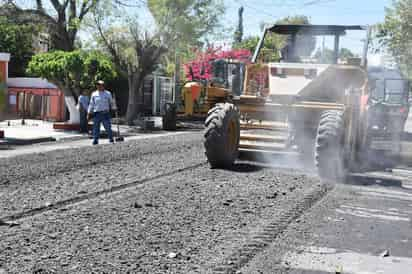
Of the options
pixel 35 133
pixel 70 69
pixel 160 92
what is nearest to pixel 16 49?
pixel 160 92

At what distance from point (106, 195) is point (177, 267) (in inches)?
141

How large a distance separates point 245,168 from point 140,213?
4947 millimetres

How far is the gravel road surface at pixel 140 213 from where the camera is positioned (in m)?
6.00

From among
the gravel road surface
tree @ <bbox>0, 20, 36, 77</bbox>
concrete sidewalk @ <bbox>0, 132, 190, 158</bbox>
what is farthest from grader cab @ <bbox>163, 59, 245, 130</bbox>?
tree @ <bbox>0, 20, 36, 77</bbox>

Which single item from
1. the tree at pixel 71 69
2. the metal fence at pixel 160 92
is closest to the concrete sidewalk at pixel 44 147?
the tree at pixel 71 69

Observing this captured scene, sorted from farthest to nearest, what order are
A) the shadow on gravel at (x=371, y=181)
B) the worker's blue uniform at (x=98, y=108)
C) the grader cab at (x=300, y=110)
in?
the worker's blue uniform at (x=98, y=108) < the grader cab at (x=300, y=110) < the shadow on gravel at (x=371, y=181)

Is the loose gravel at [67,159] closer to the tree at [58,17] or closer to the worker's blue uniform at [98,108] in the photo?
the worker's blue uniform at [98,108]

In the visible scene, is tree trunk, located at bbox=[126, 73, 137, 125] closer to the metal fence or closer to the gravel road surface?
the metal fence

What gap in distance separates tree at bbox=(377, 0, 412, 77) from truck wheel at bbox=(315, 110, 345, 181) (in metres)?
24.8

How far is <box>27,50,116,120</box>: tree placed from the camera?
23047 mm

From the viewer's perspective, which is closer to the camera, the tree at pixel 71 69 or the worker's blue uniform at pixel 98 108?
the worker's blue uniform at pixel 98 108

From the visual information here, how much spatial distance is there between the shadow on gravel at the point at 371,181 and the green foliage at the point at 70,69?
13.3 m

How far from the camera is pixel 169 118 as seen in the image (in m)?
26.0

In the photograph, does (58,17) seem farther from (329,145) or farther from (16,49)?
(329,145)
